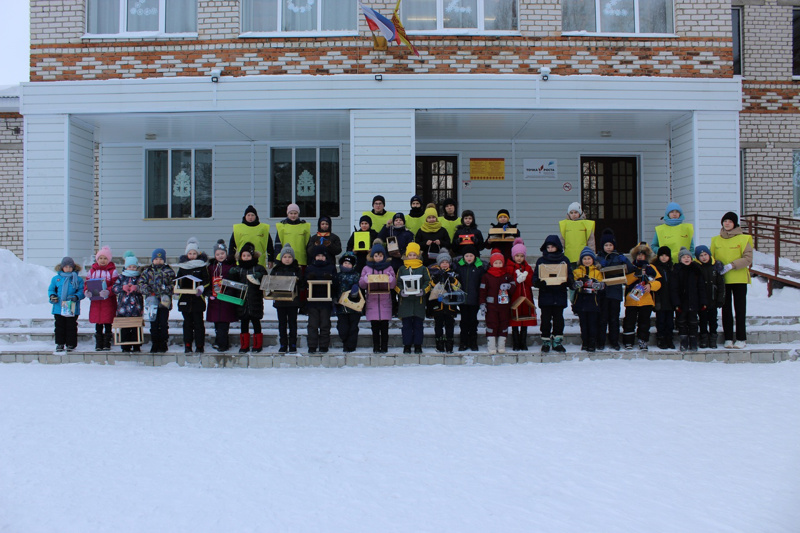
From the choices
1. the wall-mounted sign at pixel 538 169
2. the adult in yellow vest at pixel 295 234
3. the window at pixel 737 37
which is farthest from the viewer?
the window at pixel 737 37

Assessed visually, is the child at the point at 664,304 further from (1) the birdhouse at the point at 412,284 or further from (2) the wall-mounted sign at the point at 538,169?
(2) the wall-mounted sign at the point at 538,169

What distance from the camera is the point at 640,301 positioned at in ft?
22.5

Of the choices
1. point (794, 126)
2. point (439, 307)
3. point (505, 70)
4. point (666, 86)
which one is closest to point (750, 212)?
point (794, 126)

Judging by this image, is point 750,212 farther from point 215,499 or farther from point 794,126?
point 215,499

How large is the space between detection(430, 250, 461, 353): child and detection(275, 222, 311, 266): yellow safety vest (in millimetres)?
1944

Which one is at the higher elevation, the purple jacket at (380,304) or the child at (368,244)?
the child at (368,244)

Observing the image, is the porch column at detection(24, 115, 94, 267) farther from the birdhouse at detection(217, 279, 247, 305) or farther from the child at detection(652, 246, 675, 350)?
the child at detection(652, 246, 675, 350)

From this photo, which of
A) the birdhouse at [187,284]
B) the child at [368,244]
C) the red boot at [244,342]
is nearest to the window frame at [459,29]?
the child at [368,244]

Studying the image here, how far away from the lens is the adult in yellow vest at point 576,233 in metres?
7.62

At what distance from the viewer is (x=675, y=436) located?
4.26 m

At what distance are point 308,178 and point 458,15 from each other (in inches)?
179

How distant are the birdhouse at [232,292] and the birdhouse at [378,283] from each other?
59.9 inches

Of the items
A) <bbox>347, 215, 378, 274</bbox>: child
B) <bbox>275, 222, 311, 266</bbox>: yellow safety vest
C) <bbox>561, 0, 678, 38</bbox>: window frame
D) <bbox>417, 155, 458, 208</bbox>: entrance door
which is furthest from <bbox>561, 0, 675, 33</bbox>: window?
<bbox>275, 222, 311, 266</bbox>: yellow safety vest

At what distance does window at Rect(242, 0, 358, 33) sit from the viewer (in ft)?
32.9
